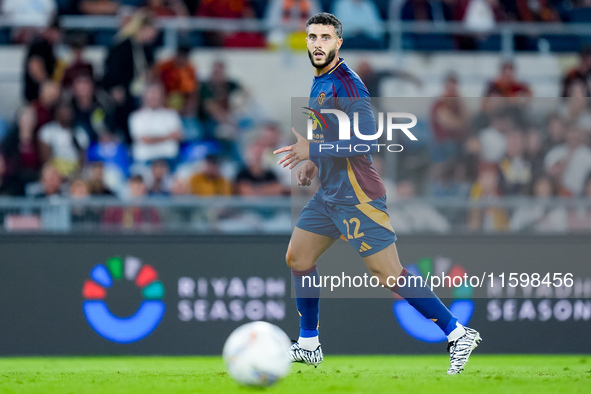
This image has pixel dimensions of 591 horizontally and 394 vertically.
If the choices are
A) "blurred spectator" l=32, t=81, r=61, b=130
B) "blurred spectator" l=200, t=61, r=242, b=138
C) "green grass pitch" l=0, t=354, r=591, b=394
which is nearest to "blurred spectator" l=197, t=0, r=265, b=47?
"blurred spectator" l=200, t=61, r=242, b=138

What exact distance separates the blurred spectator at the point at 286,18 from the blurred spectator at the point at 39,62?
249 centimetres

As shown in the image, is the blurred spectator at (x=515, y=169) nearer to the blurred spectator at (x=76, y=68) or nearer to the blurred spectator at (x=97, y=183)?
the blurred spectator at (x=97, y=183)

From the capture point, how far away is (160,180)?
8.90 metres

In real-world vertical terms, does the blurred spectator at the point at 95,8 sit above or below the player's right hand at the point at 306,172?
above

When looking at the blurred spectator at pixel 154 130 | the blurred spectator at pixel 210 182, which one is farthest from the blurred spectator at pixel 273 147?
the blurred spectator at pixel 154 130

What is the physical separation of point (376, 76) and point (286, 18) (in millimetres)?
1574

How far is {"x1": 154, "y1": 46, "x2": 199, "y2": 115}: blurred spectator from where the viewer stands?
10039mm

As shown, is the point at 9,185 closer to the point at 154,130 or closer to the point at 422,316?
the point at 154,130

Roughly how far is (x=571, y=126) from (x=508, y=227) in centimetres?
126

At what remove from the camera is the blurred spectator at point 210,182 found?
8820 mm

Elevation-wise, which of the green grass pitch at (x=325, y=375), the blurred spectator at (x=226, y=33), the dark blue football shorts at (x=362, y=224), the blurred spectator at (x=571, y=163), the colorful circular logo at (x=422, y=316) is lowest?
the green grass pitch at (x=325, y=375)

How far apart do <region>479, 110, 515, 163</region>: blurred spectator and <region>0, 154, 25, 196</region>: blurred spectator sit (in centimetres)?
434

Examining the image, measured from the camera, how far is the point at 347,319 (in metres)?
8.15

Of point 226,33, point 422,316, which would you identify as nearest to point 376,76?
point 226,33
